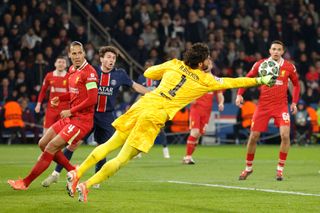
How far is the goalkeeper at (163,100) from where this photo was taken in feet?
38.1

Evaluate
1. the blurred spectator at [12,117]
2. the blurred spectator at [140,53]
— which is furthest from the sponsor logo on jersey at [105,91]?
the blurred spectator at [140,53]

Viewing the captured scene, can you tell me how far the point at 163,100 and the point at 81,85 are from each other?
2.12 meters

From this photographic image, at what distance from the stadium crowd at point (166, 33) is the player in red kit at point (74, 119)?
16084mm

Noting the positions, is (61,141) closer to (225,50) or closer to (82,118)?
(82,118)

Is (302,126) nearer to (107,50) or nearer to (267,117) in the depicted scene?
(267,117)

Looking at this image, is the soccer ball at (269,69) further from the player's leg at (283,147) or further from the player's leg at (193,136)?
the player's leg at (193,136)

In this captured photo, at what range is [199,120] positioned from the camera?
72.3 feet

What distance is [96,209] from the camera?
11109 millimetres

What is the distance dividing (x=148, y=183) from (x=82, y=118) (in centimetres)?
227

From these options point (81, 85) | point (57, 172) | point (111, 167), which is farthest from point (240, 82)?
point (57, 172)

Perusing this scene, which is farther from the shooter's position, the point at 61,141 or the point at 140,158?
the point at 140,158

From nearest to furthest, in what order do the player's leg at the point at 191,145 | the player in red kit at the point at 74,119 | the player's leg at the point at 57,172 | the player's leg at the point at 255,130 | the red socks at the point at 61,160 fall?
the player in red kit at the point at 74,119 < the red socks at the point at 61,160 < the player's leg at the point at 57,172 < the player's leg at the point at 255,130 < the player's leg at the point at 191,145

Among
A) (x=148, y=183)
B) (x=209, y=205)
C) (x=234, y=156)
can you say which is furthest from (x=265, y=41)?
(x=209, y=205)

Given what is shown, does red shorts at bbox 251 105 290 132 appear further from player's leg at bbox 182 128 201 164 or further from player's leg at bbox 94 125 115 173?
player's leg at bbox 182 128 201 164
